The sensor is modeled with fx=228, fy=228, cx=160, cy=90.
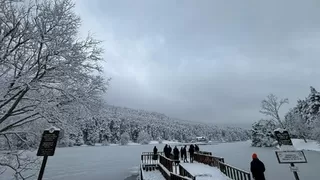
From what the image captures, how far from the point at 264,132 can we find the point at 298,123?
16.0 meters

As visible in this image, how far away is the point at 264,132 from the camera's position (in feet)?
255

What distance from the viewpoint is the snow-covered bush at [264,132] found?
7604 cm

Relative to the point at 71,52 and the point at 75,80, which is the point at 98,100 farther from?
the point at 71,52

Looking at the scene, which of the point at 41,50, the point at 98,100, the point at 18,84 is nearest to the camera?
the point at 18,84

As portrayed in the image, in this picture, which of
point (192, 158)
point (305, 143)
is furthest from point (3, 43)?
point (305, 143)

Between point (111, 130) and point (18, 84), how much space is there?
12297 centimetres

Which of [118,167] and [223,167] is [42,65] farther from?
[118,167]

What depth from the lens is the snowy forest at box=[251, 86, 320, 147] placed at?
147 feet

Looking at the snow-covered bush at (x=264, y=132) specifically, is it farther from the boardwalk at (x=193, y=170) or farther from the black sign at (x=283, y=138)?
the black sign at (x=283, y=138)

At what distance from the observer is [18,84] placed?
6426mm

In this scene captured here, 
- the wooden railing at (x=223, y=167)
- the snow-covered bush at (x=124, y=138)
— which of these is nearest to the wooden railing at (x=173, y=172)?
the wooden railing at (x=223, y=167)

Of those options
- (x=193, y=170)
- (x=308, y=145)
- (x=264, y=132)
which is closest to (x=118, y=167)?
(x=193, y=170)

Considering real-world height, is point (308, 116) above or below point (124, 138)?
below

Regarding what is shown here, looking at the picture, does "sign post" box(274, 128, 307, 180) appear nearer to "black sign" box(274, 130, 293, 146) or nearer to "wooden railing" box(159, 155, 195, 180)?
"black sign" box(274, 130, 293, 146)
